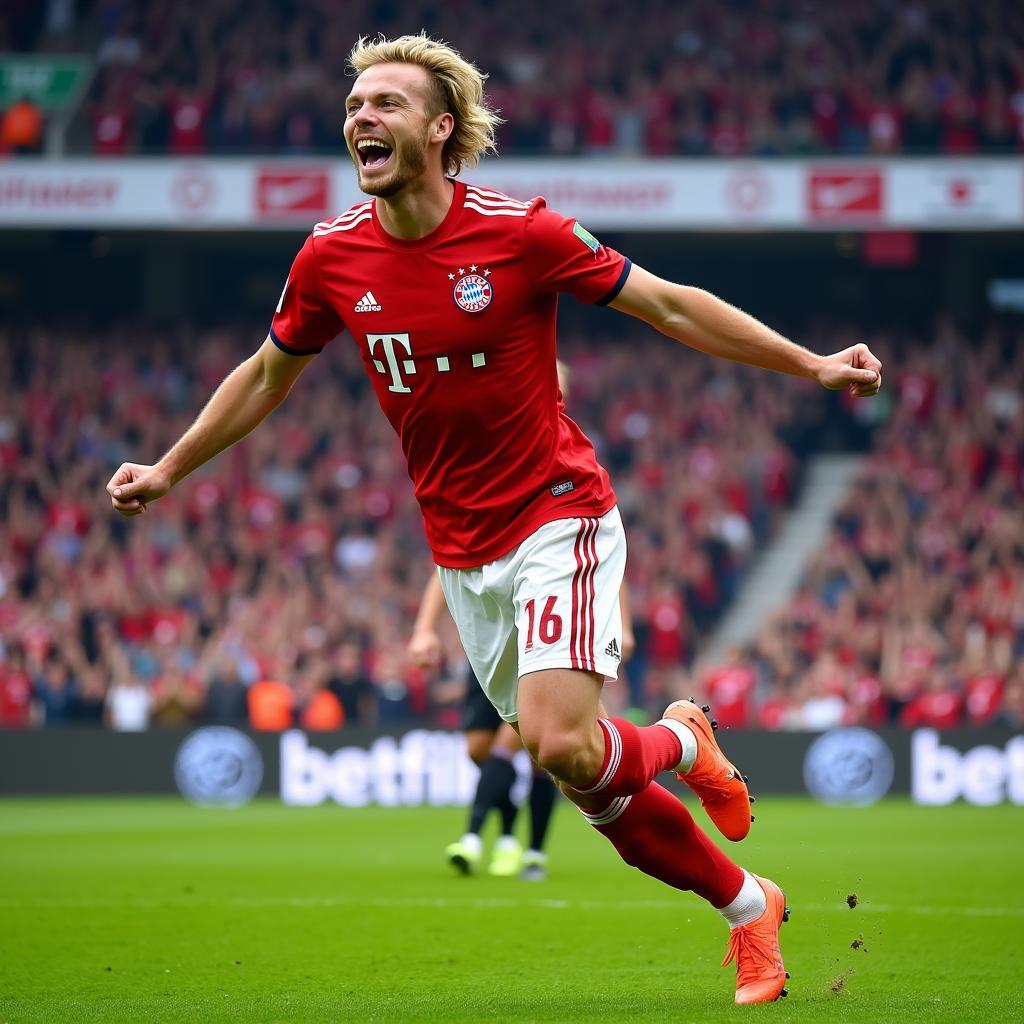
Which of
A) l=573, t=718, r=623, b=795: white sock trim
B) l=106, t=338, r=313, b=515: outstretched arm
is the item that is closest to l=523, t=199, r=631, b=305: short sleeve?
l=106, t=338, r=313, b=515: outstretched arm

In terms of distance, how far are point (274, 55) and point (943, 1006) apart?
23303mm

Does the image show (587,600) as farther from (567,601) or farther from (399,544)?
(399,544)

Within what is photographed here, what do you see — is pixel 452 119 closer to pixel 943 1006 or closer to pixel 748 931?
pixel 748 931

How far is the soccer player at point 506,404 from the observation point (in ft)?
16.9

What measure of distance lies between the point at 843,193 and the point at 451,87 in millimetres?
19328

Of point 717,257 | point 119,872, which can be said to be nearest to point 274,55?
point 717,257

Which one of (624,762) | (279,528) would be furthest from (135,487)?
(279,528)

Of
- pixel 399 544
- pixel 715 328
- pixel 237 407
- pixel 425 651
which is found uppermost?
pixel 715 328

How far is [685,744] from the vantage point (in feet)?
18.2

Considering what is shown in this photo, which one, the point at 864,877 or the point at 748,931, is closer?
the point at 748,931

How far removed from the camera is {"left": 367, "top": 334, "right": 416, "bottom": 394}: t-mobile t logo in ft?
17.2

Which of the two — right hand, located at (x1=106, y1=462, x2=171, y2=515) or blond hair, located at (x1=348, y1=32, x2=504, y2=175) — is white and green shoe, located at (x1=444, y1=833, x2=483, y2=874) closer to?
right hand, located at (x1=106, y1=462, x2=171, y2=515)

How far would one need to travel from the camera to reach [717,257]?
28.7 m

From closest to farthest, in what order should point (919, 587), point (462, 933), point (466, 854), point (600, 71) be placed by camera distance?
point (462, 933) → point (466, 854) → point (919, 587) → point (600, 71)
